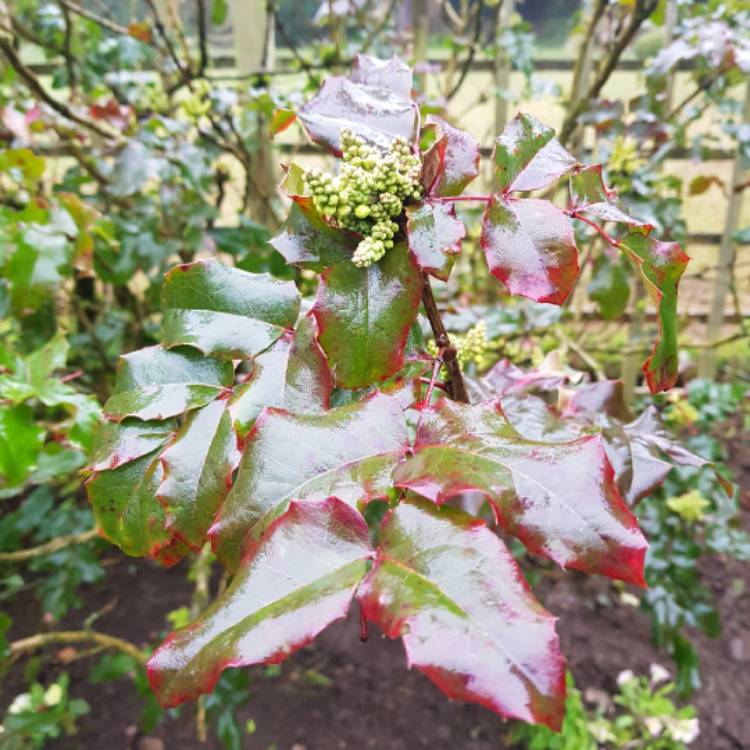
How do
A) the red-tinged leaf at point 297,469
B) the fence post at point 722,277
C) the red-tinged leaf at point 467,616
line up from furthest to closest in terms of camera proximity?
the fence post at point 722,277 → the red-tinged leaf at point 297,469 → the red-tinged leaf at point 467,616

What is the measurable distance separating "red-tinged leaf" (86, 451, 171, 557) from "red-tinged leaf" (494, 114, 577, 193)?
374 millimetres

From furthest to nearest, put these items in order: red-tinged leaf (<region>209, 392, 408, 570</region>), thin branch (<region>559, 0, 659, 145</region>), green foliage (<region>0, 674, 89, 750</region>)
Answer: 1. thin branch (<region>559, 0, 659, 145</region>)
2. green foliage (<region>0, 674, 89, 750</region>)
3. red-tinged leaf (<region>209, 392, 408, 570</region>)

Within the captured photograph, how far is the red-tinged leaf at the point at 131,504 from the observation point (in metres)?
0.53

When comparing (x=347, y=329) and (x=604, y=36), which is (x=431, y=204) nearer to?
(x=347, y=329)

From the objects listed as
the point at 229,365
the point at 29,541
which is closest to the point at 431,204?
the point at 229,365

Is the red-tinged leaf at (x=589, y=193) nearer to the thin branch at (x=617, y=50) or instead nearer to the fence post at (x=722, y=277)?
the thin branch at (x=617, y=50)

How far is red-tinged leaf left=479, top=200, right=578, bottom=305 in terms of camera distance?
457 millimetres

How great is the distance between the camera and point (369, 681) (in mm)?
1700

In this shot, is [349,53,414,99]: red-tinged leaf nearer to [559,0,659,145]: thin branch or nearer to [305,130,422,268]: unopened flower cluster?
[305,130,422,268]: unopened flower cluster

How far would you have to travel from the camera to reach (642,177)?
4.79 ft

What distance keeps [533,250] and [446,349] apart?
0.14 metres

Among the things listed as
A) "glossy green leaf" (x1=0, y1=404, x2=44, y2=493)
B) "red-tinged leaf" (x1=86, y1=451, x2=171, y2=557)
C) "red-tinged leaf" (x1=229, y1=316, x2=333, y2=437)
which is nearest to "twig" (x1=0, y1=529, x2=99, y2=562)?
"glossy green leaf" (x1=0, y1=404, x2=44, y2=493)

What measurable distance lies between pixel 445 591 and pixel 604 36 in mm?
2286

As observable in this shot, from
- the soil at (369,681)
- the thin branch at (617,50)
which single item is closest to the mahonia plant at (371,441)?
the thin branch at (617,50)
